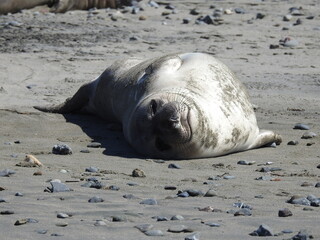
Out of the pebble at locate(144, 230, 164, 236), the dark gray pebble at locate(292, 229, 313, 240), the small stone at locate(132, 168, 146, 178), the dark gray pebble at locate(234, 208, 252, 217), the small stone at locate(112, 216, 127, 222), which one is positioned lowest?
the small stone at locate(132, 168, 146, 178)

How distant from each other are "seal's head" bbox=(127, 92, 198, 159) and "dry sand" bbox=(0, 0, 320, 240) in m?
0.11

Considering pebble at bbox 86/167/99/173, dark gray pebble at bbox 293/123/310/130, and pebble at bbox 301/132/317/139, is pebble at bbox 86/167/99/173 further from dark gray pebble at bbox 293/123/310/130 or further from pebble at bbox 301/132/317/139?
dark gray pebble at bbox 293/123/310/130

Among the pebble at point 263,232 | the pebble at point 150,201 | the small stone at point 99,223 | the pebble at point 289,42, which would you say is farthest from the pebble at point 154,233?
the pebble at point 289,42

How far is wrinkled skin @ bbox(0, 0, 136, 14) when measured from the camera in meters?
12.7

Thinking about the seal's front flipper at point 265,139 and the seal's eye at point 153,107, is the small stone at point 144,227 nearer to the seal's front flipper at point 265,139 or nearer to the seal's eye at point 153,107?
the seal's eye at point 153,107

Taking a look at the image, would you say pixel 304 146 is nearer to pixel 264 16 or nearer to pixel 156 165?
pixel 156 165

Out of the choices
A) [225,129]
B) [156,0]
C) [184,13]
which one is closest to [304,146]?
[225,129]

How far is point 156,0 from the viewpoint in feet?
45.4

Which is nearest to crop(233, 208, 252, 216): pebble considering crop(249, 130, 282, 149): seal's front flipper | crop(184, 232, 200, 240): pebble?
crop(184, 232, 200, 240): pebble

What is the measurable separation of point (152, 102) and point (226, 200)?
1.52 meters

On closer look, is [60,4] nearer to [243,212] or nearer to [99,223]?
[243,212]

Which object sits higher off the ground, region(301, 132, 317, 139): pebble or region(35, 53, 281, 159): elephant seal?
region(35, 53, 281, 159): elephant seal

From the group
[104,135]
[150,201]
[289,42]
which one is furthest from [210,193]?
[289,42]

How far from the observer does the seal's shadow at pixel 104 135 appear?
6777mm
